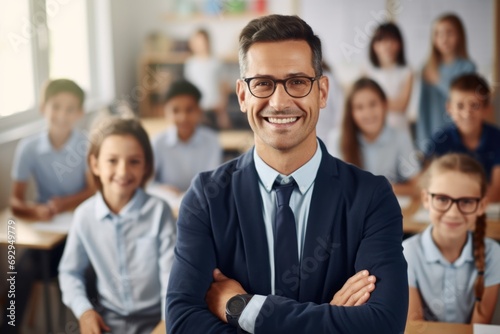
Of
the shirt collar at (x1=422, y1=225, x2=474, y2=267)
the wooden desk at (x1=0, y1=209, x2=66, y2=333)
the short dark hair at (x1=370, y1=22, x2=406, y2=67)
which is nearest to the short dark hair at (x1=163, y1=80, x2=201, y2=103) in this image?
the wooden desk at (x1=0, y1=209, x2=66, y2=333)

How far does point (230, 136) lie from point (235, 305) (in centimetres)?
359

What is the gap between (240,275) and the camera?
1.65 metres

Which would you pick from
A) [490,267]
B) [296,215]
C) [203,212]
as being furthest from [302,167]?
[490,267]

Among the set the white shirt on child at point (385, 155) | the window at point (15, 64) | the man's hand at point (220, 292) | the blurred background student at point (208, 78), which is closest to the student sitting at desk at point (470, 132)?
the white shirt on child at point (385, 155)

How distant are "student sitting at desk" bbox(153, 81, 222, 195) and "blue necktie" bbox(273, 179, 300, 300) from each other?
1750 mm

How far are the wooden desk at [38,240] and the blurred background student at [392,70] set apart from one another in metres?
2.28

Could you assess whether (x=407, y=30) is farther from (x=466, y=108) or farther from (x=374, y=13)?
(x=466, y=108)

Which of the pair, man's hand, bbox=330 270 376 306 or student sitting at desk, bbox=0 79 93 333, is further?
student sitting at desk, bbox=0 79 93 333

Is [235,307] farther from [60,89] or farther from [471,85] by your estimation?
[471,85]

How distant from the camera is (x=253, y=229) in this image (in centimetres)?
164

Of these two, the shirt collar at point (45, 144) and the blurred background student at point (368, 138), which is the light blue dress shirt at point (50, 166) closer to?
the shirt collar at point (45, 144)

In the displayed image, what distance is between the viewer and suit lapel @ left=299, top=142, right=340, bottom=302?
162 cm

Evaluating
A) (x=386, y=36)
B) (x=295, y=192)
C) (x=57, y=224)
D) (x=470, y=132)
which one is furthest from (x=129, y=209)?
(x=386, y=36)

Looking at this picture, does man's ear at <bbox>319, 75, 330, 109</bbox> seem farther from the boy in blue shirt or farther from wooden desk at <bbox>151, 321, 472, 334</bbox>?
the boy in blue shirt
